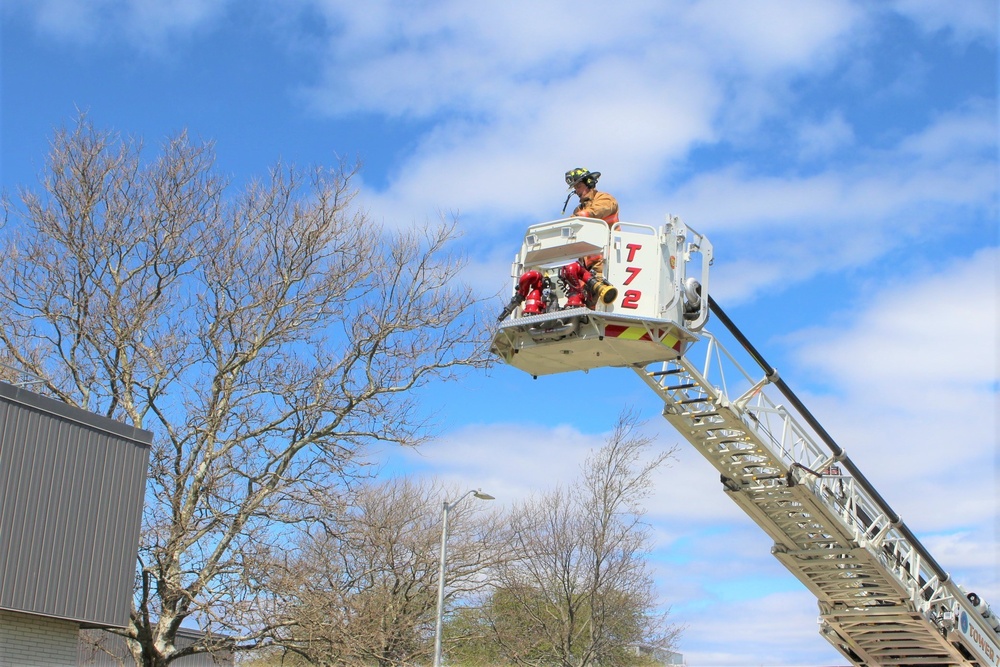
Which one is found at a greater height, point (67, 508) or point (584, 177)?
point (584, 177)

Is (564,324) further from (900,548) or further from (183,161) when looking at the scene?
(183,161)

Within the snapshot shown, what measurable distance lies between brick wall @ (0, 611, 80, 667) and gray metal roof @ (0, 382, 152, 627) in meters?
0.34

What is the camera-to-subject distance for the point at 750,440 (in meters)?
14.0

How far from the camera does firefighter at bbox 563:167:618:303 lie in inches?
452

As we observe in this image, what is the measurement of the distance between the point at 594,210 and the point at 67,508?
8.66 m

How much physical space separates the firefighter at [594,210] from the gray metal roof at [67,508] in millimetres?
7887

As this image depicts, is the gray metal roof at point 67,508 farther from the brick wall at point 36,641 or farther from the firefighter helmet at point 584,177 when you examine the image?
the firefighter helmet at point 584,177

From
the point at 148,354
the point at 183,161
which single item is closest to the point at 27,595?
the point at 148,354

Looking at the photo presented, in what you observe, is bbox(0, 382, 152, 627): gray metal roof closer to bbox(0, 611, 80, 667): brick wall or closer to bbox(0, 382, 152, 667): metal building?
bbox(0, 382, 152, 667): metal building

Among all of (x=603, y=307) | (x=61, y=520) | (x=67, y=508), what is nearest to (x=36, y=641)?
(x=61, y=520)

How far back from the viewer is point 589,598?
30.1 m

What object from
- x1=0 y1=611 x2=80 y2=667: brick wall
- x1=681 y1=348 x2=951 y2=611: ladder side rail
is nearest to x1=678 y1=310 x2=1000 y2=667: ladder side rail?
x1=681 y1=348 x2=951 y2=611: ladder side rail

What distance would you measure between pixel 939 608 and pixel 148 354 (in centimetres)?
1378

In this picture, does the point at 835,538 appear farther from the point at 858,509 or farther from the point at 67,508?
the point at 67,508
